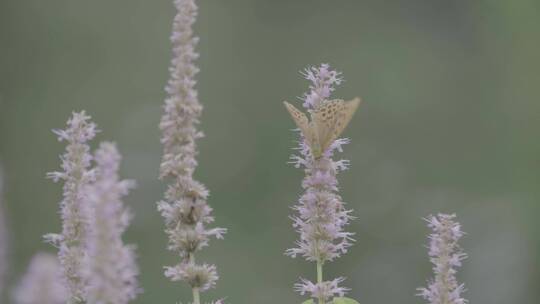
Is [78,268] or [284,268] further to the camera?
[284,268]

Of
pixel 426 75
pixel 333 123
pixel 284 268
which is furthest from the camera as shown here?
pixel 426 75

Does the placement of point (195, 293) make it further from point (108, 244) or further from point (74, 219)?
point (108, 244)

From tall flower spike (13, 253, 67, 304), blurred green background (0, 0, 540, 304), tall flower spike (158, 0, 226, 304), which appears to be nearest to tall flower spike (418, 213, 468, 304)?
tall flower spike (158, 0, 226, 304)

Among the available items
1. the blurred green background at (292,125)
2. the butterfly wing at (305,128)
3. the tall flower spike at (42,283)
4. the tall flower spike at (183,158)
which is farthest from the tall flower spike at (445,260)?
the blurred green background at (292,125)

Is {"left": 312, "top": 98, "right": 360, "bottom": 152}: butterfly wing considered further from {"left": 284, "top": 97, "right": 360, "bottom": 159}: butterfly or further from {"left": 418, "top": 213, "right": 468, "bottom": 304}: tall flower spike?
{"left": 418, "top": 213, "right": 468, "bottom": 304}: tall flower spike

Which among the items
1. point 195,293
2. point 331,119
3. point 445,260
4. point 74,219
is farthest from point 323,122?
point 74,219

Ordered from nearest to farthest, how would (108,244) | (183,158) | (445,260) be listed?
(108,244) → (183,158) → (445,260)

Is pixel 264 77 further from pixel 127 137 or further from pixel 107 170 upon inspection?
pixel 107 170

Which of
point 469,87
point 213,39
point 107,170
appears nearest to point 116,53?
point 213,39
